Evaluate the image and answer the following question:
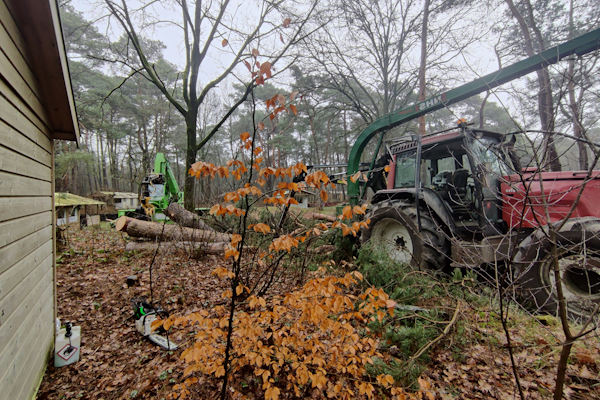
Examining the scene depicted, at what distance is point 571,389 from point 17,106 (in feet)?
16.5

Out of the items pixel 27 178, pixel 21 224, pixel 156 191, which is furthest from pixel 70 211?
pixel 21 224

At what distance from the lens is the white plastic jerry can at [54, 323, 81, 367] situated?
267 centimetres

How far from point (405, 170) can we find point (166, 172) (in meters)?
7.41

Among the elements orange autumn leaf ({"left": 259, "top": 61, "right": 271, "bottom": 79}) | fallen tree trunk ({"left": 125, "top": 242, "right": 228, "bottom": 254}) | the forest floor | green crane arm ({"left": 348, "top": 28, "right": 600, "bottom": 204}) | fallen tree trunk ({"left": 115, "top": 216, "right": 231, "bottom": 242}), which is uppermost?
green crane arm ({"left": 348, "top": 28, "right": 600, "bottom": 204})

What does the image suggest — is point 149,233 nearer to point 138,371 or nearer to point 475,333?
point 138,371

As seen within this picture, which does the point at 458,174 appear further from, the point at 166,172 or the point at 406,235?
the point at 166,172

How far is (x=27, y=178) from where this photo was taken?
2.27m

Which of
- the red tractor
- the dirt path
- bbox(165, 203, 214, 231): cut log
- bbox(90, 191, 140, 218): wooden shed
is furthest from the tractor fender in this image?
bbox(90, 191, 140, 218): wooden shed

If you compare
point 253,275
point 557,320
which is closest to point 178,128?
point 253,275

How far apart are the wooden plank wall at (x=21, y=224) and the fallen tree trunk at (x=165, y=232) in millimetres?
2970

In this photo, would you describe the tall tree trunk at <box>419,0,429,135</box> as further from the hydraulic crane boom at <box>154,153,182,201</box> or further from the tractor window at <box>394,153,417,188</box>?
the hydraulic crane boom at <box>154,153,182,201</box>

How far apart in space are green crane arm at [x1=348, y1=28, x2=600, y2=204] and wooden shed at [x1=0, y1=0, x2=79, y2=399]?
3226 millimetres

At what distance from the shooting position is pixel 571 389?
2.21 m

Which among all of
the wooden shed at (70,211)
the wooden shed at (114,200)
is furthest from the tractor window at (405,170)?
the wooden shed at (114,200)
